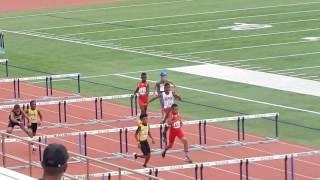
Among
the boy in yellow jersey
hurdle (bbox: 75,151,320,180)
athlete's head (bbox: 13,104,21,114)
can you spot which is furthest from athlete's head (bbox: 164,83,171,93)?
hurdle (bbox: 75,151,320,180)

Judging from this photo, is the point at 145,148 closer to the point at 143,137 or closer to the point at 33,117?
the point at 143,137

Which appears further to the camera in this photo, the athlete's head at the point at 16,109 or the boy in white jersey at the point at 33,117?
the athlete's head at the point at 16,109

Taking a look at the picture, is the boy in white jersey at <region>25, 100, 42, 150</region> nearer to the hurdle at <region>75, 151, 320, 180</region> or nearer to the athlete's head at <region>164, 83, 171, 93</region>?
the athlete's head at <region>164, 83, 171, 93</region>

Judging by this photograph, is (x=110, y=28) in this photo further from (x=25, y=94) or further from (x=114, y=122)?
(x=114, y=122)

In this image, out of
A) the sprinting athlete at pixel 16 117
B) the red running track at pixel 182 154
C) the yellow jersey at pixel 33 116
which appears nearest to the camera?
the red running track at pixel 182 154

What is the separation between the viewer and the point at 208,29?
50094 mm

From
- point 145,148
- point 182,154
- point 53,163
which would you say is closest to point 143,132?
point 145,148

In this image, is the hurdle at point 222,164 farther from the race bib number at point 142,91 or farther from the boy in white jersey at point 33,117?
the race bib number at point 142,91

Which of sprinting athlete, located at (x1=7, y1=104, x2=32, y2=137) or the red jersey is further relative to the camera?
sprinting athlete, located at (x1=7, y1=104, x2=32, y2=137)

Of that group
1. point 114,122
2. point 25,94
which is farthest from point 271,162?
point 25,94

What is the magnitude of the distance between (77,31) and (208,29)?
6.26m

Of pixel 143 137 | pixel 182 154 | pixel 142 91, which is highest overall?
pixel 142 91

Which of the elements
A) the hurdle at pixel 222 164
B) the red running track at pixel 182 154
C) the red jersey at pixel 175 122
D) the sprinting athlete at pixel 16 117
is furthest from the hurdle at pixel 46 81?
the hurdle at pixel 222 164

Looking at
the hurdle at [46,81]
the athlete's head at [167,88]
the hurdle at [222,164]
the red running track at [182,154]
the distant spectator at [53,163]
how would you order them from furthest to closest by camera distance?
the hurdle at [46,81], the athlete's head at [167,88], the red running track at [182,154], the hurdle at [222,164], the distant spectator at [53,163]
